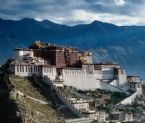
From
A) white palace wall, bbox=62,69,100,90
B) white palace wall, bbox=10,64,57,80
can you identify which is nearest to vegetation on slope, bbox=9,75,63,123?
white palace wall, bbox=10,64,57,80

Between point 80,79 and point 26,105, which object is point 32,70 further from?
point 26,105

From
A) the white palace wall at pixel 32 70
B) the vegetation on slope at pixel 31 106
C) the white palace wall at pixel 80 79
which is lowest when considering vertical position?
the vegetation on slope at pixel 31 106

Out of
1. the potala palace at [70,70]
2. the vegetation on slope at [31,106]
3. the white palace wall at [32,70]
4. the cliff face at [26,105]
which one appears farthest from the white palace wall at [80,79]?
the vegetation on slope at [31,106]

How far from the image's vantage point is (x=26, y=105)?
94.6 metres

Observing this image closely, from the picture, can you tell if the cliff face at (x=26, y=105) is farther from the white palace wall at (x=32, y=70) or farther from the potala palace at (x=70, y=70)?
the potala palace at (x=70, y=70)

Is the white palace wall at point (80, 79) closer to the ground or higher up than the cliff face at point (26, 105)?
higher up

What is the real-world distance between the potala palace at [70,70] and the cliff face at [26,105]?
367cm

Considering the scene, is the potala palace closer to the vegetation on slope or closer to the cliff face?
the vegetation on slope

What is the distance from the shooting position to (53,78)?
110000 mm

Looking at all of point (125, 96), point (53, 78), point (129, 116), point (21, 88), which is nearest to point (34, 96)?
point (21, 88)

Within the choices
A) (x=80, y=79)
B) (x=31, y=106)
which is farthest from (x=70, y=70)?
(x=31, y=106)

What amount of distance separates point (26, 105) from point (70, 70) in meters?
21.4

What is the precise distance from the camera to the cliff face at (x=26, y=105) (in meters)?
92.5

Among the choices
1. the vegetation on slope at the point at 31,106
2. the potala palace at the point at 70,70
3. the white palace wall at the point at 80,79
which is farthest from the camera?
the white palace wall at the point at 80,79
